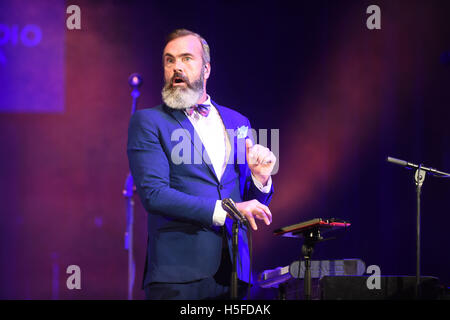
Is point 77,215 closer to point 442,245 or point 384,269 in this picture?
point 384,269

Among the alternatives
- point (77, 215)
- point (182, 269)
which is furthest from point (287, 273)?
point (77, 215)

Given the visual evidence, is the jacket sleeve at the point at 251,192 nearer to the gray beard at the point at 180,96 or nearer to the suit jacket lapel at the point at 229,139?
the suit jacket lapel at the point at 229,139

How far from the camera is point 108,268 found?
4777 millimetres

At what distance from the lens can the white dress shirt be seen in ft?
8.72

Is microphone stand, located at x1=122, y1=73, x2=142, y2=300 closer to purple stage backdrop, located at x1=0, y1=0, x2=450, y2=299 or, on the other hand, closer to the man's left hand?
purple stage backdrop, located at x1=0, y1=0, x2=450, y2=299

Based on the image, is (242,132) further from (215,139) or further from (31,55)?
(31,55)

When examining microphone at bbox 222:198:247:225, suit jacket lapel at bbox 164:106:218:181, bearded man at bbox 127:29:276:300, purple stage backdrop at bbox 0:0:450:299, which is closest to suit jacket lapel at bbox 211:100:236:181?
bearded man at bbox 127:29:276:300

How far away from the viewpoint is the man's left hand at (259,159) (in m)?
2.55

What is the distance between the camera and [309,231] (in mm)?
2639

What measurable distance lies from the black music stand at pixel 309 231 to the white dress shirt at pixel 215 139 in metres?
0.25

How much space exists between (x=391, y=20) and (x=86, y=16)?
8.36ft

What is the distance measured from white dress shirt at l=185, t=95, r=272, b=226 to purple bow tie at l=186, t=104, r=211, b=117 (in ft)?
0.05
